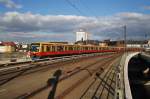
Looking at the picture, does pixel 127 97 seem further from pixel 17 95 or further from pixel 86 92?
pixel 17 95

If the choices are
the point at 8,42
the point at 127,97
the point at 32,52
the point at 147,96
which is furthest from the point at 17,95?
the point at 8,42

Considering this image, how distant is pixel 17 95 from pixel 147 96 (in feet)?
62.9

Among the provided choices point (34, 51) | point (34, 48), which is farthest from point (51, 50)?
point (34, 51)

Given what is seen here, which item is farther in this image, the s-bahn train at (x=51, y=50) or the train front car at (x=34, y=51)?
the s-bahn train at (x=51, y=50)

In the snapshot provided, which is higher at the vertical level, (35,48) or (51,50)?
(35,48)

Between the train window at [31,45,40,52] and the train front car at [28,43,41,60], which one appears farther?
the train window at [31,45,40,52]

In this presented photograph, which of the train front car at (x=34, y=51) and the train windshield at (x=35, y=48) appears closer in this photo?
the train front car at (x=34, y=51)

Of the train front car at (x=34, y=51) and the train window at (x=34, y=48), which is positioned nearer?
the train front car at (x=34, y=51)

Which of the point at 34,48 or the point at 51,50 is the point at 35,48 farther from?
the point at 51,50

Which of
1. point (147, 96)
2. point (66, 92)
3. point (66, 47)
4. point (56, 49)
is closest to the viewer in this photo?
point (66, 92)

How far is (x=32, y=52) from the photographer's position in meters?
46.2

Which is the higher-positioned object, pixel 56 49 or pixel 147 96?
pixel 56 49

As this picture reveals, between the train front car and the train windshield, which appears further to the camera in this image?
the train windshield

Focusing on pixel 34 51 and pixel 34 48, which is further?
pixel 34 48
